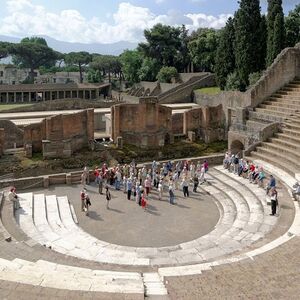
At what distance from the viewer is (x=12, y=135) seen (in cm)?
3206

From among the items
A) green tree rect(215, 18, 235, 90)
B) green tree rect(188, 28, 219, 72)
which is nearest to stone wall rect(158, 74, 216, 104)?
green tree rect(188, 28, 219, 72)

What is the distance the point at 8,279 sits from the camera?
31.7 feet

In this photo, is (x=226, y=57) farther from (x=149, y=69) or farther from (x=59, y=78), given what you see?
(x=59, y=78)

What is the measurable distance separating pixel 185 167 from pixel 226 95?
53.6ft

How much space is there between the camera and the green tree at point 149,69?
62.3 meters

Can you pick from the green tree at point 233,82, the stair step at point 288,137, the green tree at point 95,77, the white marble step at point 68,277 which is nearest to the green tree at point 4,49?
the green tree at point 95,77

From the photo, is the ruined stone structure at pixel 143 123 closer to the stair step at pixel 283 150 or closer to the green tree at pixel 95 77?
the stair step at pixel 283 150

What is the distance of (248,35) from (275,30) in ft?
9.50

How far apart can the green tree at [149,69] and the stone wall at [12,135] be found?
109 ft

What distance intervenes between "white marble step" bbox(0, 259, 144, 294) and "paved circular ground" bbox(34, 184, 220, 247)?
→ 13.2ft

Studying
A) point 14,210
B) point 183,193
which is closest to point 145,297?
point 14,210

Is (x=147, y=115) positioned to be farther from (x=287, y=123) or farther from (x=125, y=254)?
(x=125, y=254)

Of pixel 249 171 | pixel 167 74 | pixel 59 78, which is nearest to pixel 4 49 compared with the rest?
pixel 59 78

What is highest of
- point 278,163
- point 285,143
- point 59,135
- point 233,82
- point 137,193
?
point 233,82
